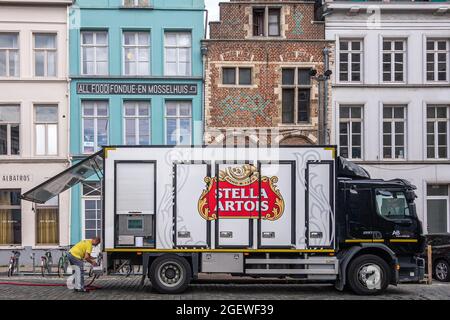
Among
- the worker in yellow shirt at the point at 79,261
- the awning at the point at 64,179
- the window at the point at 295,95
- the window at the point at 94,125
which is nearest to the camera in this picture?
the worker in yellow shirt at the point at 79,261

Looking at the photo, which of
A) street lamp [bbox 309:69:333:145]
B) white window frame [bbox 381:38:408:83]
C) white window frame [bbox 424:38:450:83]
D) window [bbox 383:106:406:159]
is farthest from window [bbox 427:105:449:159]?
street lamp [bbox 309:69:333:145]

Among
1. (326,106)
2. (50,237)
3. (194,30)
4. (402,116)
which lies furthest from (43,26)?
(402,116)

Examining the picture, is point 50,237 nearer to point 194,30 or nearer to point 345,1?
point 194,30

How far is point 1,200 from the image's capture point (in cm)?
2720

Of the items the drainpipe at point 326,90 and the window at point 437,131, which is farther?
the window at point 437,131

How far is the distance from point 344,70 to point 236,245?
47.0 feet

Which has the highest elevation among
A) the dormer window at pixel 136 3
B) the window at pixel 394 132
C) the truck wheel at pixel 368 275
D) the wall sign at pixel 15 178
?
the dormer window at pixel 136 3

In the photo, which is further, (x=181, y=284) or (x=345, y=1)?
(x=345, y=1)

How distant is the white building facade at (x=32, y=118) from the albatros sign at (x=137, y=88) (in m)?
0.90

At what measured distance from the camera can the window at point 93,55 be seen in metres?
27.7

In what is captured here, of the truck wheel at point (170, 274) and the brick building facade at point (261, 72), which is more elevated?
the brick building facade at point (261, 72)

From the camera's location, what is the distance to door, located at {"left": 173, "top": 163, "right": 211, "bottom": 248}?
15906 millimetres

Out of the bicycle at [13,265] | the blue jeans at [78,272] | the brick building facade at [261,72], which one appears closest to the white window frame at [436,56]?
the brick building facade at [261,72]

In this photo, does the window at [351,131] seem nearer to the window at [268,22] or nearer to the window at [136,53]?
the window at [268,22]
